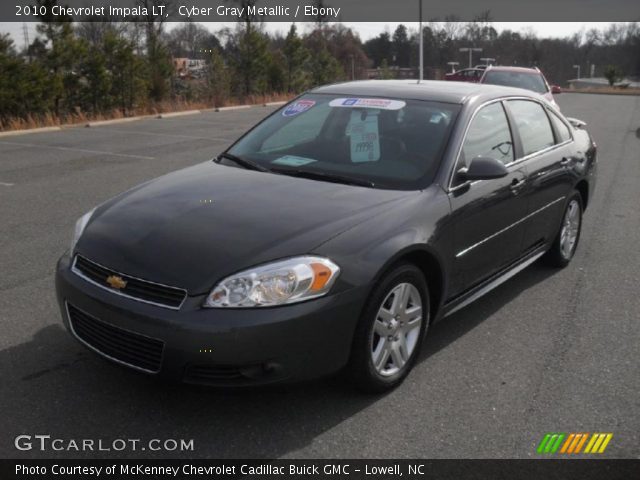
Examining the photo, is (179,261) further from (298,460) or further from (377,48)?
(377,48)

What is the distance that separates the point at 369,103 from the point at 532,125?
1.46 metres

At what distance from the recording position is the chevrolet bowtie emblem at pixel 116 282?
122 inches

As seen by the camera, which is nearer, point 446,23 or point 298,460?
point 298,460

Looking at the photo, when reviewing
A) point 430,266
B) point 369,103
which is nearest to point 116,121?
point 369,103

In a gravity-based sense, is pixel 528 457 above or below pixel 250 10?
below

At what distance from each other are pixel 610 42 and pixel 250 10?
8051 centimetres

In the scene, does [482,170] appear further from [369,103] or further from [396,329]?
[396,329]

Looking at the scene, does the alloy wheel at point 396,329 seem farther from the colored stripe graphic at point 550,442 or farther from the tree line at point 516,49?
the tree line at point 516,49

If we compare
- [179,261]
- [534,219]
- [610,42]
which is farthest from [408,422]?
[610,42]

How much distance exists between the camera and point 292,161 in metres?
4.27

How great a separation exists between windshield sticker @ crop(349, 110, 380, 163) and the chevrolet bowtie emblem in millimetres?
1688

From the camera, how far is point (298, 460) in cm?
293

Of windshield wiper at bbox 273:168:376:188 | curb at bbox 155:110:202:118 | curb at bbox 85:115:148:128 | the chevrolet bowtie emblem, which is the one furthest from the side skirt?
curb at bbox 155:110:202:118

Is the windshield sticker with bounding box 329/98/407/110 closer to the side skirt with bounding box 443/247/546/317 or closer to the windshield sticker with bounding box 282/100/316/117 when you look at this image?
the windshield sticker with bounding box 282/100/316/117
